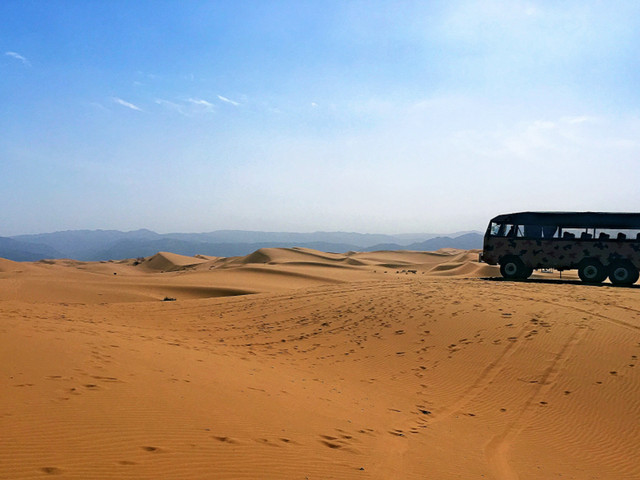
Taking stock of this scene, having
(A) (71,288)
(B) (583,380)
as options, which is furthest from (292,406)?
(A) (71,288)

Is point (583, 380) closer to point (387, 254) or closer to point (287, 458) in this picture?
point (287, 458)

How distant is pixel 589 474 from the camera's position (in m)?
5.21

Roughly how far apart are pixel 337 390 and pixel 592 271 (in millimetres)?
16101

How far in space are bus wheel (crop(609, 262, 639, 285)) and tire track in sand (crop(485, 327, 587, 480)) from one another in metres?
9.94

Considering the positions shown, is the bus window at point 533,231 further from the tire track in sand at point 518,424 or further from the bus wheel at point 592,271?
the tire track in sand at point 518,424

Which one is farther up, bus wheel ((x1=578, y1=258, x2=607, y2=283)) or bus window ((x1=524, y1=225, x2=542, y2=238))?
bus window ((x1=524, y1=225, x2=542, y2=238))

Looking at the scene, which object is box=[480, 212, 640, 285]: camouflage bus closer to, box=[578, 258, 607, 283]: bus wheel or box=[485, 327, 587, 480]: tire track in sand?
box=[578, 258, 607, 283]: bus wheel

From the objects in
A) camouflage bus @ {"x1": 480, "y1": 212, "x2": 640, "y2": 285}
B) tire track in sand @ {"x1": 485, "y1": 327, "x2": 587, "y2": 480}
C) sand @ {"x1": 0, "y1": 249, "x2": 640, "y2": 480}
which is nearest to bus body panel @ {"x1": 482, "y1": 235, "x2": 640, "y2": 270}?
camouflage bus @ {"x1": 480, "y1": 212, "x2": 640, "y2": 285}

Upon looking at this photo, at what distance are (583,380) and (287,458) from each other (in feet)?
22.1

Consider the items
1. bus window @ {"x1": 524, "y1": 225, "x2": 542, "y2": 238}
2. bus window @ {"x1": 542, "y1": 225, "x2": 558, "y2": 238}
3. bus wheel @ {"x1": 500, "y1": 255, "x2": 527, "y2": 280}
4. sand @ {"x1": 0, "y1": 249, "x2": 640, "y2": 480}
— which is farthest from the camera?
bus wheel @ {"x1": 500, "y1": 255, "x2": 527, "y2": 280}

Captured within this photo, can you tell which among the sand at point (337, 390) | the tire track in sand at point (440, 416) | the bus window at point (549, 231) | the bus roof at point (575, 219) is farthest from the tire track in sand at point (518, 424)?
the bus roof at point (575, 219)

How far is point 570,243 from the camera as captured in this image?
1853 centimetres

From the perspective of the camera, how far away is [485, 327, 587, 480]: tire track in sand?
5068 mm

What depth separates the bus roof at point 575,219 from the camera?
17781 mm
